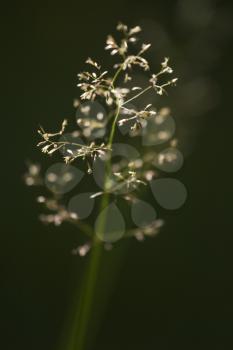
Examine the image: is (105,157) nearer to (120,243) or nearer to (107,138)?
(107,138)

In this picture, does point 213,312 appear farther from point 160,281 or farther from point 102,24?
point 102,24

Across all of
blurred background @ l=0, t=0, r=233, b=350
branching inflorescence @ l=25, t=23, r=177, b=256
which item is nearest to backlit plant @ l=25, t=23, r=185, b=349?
branching inflorescence @ l=25, t=23, r=177, b=256

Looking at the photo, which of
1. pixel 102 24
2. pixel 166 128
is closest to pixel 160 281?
pixel 166 128

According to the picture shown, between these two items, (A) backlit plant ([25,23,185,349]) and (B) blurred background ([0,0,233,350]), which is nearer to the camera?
(A) backlit plant ([25,23,185,349])

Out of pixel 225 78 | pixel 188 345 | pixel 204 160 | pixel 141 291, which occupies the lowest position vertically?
pixel 188 345

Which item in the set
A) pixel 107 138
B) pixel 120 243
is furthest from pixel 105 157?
pixel 120 243

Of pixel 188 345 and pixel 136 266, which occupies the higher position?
pixel 136 266

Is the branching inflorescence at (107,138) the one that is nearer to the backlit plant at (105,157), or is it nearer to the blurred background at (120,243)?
the backlit plant at (105,157)

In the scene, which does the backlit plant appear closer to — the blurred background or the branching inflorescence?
the branching inflorescence
